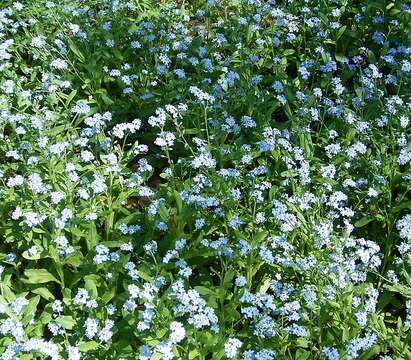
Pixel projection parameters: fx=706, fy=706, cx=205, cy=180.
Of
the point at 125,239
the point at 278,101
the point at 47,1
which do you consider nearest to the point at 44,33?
the point at 47,1

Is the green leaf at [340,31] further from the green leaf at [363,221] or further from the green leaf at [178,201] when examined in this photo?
the green leaf at [178,201]

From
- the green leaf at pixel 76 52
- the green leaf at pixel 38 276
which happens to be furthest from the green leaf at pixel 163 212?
the green leaf at pixel 76 52

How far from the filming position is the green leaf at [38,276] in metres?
4.50

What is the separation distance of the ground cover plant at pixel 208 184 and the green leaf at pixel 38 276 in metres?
0.01

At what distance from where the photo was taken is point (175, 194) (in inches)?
186

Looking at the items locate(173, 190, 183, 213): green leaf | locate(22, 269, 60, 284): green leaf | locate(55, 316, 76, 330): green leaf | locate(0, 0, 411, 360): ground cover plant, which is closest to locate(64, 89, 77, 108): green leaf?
locate(0, 0, 411, 360): ground cover plant

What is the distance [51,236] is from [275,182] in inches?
67.2

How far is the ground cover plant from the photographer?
4.07 metres

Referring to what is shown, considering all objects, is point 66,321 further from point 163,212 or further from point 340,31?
point 340,31

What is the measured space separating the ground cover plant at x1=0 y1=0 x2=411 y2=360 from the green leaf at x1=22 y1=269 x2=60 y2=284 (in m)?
0.01

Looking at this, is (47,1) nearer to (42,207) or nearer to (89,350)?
(42,207)

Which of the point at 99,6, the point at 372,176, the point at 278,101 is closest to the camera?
the point at 372,176

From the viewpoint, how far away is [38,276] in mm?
4523

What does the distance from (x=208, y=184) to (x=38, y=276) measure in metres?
1.26
